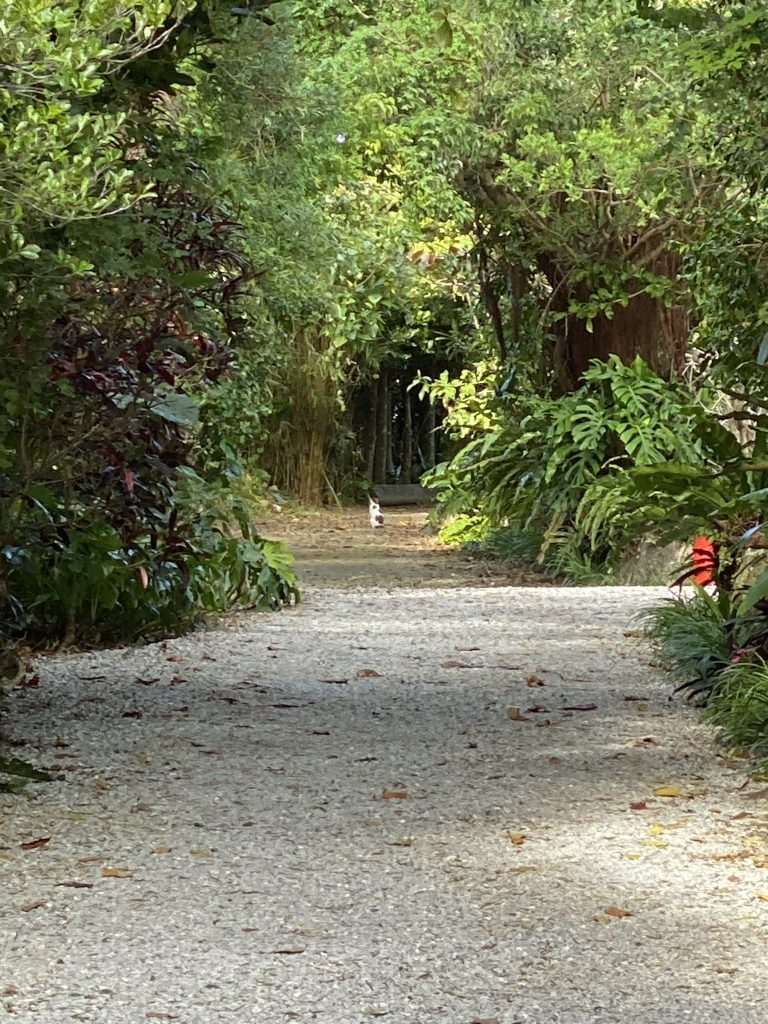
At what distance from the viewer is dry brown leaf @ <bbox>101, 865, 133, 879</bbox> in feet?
13.8

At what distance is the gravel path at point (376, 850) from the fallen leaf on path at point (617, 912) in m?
0.01

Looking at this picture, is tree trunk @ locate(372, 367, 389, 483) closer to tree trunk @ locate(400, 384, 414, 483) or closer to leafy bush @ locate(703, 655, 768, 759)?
tree trunk @ locate(400, 384, 414, 483)

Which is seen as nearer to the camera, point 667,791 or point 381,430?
point 667,791

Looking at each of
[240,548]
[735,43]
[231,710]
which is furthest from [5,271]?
[240,548]

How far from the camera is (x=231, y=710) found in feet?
22.1

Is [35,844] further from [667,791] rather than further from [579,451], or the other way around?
[579,451]

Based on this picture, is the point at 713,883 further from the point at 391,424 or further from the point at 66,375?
the point at 391,424

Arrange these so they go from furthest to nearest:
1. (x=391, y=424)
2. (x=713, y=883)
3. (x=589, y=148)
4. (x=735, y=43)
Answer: (x=391, y=424) < (x=589, y=148) < (x=735, y=43) < (x=713, y=883)

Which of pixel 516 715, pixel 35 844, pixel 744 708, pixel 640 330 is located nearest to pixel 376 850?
pixel 35 844

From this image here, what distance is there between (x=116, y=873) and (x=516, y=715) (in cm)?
271

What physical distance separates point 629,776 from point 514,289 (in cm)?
970

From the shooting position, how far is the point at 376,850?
177 inches

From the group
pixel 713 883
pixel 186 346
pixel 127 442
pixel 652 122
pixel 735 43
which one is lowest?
pixel 713 883

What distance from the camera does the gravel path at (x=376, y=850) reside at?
336 cm
